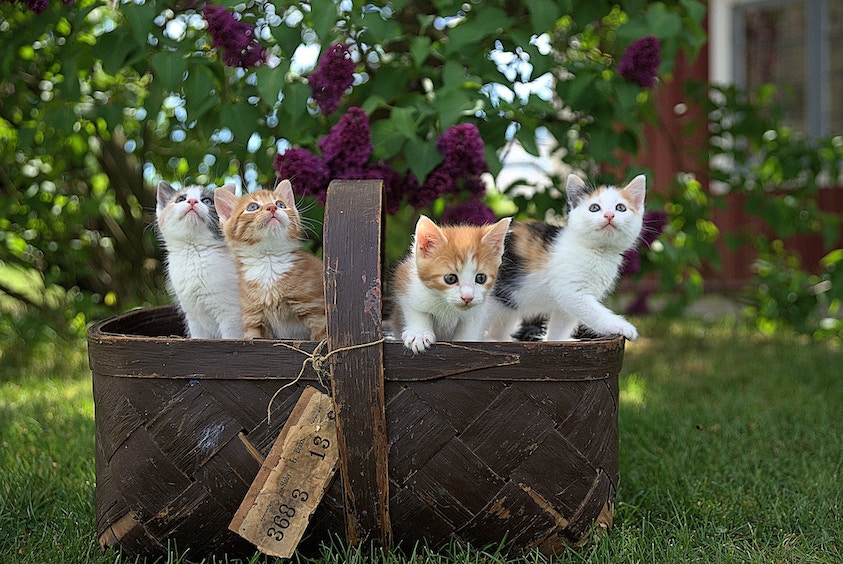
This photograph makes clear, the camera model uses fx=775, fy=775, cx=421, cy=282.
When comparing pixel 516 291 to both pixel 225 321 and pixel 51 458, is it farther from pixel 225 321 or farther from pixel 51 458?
pixel 51 458

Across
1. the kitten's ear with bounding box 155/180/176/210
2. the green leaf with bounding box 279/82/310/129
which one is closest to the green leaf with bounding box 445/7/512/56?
the green leaf with bounding box 279/82/310/129

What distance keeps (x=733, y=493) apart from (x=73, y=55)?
1.88 m

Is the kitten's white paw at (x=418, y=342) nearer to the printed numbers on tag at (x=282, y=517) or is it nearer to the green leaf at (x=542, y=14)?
the printed numbers on tag at (x=282, y=517)

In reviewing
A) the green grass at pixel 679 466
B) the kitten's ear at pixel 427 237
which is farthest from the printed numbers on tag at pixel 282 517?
the kitten's ear at pixel 427 237

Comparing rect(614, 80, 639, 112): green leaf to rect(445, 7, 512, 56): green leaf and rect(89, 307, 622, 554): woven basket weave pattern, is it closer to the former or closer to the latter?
rect(445, 7, 512, 56): green leaf

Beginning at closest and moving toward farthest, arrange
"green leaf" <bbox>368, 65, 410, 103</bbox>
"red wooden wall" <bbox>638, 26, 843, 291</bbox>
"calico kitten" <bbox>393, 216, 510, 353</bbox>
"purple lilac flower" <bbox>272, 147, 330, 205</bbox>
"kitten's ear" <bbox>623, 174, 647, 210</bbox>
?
"calico kitten" <bbox>393, 216, 510, 353</bbox> < "kitten's ear" <bbox>623, 174, 647, 210</bbox> < "purple lilac flower" <bbox>272, 147, 330, 205</bbox> < "green leaf" <bbox>368, 65, 410, 103</bbox> < "red wooden wall" <bbox>638, 26, 843, 291</bbox>

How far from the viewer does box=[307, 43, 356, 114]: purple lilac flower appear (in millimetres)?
1709

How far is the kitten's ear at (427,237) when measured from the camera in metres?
1.32

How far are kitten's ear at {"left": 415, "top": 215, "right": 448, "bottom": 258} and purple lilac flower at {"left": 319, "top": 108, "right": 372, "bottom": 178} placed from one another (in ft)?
1.35

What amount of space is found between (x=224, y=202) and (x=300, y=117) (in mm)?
425

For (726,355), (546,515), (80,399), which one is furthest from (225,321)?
(726,355)

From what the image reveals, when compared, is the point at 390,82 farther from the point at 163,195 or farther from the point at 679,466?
the point at 679,466

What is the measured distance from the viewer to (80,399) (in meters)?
2.53

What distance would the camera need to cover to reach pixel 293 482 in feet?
4.15
